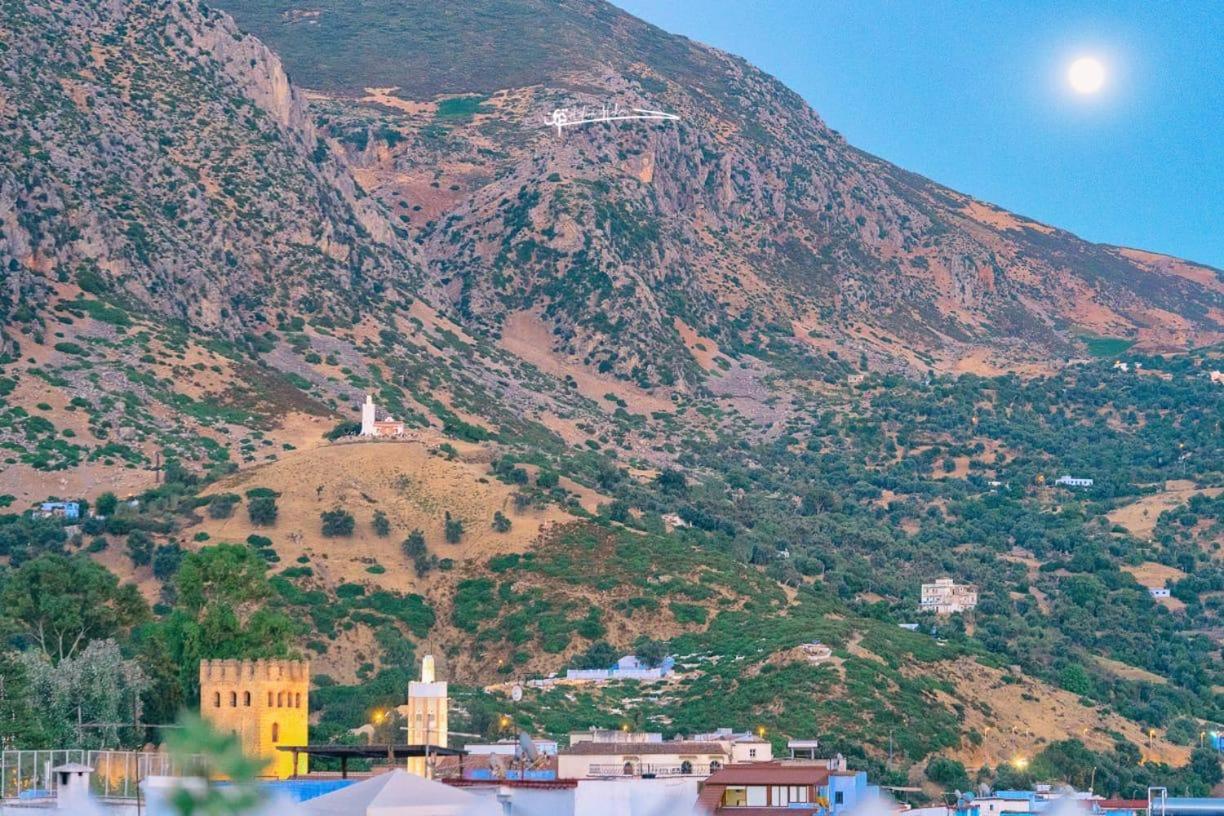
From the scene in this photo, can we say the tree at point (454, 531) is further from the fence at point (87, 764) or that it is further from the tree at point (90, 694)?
the fence at point (87, 764)

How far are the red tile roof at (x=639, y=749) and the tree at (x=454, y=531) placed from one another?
151 ft

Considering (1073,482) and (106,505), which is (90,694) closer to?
(106,505)

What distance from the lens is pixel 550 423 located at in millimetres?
144875

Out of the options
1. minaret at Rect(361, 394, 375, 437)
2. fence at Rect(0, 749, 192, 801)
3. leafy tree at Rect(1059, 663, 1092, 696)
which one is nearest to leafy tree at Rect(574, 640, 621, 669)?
minaret at Rect(361, 394, 375, 437)

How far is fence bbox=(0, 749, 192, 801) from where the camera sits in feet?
120

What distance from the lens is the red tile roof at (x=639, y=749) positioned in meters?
58.5

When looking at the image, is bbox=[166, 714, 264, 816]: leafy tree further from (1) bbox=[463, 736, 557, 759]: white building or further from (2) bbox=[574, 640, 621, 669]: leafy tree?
(2) bbox=[574, 640, 621, 669]: leafy tree

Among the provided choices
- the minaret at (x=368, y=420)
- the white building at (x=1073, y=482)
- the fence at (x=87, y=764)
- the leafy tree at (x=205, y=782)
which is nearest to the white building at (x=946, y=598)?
the minaret at (x=368, y=420)

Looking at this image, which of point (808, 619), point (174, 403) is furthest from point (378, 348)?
point (808, 619)

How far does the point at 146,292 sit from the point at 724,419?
45.1 m

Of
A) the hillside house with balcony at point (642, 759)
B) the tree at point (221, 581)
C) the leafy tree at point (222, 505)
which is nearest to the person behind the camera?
the hillside house with balcony at point (642, 759)

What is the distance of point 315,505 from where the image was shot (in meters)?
107

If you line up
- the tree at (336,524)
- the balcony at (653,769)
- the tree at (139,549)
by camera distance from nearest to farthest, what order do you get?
1. the balcony at (653,769)
2. the tree at (139,549)
3. the tree at (336,524)

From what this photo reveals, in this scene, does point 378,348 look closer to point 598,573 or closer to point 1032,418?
point 598,573
